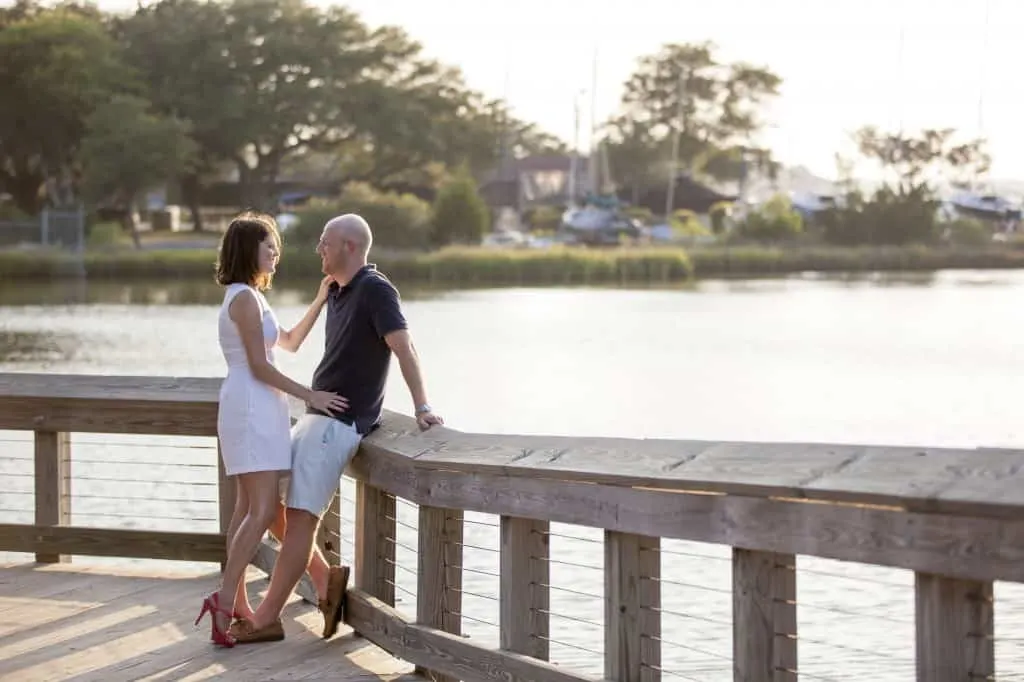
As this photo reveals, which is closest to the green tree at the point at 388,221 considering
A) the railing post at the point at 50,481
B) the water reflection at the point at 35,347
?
the water reflection at the point at 35,347

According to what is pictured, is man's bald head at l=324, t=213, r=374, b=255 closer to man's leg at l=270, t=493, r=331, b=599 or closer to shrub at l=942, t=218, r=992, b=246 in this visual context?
man's leg at l=270, t=493, r=331, b=599

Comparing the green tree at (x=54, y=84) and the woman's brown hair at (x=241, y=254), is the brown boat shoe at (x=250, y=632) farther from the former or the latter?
the green tree at (x=54, y=84)

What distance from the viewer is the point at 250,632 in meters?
6.11

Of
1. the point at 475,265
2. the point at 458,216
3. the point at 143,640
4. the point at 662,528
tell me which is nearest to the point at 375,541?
the point at 143,640

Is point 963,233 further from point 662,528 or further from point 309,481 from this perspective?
point 662,528

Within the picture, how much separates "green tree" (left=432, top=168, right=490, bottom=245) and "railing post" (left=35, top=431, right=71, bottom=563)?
62262 millimetres

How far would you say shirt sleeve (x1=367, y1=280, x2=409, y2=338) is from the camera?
5.69 metres

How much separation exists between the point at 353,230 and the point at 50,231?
6606 cm

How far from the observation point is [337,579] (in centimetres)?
621

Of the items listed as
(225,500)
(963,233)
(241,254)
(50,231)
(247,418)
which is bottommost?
(225,500)

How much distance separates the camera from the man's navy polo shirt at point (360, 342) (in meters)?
5.73

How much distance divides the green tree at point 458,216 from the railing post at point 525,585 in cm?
6486

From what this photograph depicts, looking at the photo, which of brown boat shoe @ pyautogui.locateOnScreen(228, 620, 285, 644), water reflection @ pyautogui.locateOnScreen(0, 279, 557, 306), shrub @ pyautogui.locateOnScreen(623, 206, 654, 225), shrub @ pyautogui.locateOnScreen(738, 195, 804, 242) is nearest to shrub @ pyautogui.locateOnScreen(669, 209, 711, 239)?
shrub @ pyautogui.locateOnScreen(623, 206, 654, 225)

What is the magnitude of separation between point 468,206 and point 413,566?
193ft
